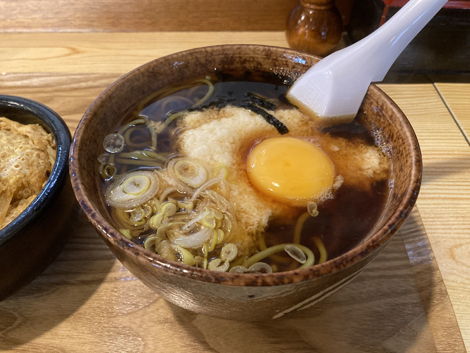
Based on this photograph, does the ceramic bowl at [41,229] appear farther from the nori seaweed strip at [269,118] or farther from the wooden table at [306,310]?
the nori seaweed strip at [269,118]

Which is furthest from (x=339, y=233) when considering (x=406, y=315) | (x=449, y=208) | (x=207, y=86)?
(x=207, y=86)

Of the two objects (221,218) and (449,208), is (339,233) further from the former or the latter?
(449,208)

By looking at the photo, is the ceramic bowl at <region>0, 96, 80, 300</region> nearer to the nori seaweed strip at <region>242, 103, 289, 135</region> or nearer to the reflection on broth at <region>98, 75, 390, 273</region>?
the reflection on broth at <region>98, 75, 390, 273</region>

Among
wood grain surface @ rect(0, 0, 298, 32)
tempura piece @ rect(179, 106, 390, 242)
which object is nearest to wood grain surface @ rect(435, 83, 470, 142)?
tempura piece @ rect(179, 106, 390, 242)

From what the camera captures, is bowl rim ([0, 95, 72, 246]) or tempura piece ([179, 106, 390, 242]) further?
tempura piece ([179, 106, 390, 242])

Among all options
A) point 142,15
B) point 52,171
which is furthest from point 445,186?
point 142,15

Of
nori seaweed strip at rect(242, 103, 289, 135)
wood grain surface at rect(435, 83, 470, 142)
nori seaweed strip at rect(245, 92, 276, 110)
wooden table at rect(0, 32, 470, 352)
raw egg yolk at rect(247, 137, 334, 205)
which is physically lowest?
wooden table at rect(0, 32, 470, 352)
